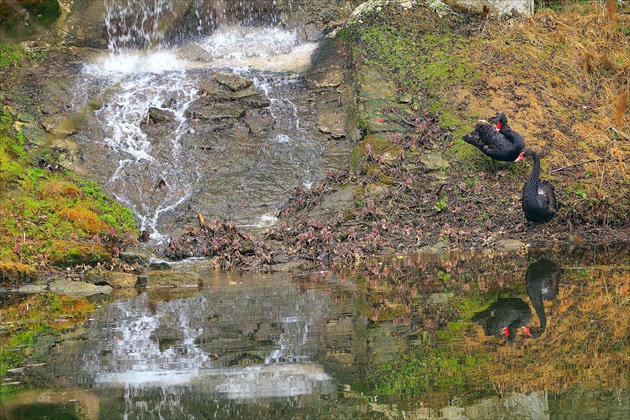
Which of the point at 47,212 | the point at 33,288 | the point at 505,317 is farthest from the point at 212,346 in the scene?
the point at 47,212

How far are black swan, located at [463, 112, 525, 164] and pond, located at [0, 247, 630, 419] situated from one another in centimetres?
372

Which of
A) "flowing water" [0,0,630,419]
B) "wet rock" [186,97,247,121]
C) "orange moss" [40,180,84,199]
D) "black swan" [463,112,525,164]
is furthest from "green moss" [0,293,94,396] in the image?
"black swan" [463,112,525,164]

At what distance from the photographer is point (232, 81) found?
16656 millimetres

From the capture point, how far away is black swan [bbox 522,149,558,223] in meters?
11.4

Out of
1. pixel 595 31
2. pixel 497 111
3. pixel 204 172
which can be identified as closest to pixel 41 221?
pixel 204 172

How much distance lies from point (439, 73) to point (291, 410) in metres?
12.2

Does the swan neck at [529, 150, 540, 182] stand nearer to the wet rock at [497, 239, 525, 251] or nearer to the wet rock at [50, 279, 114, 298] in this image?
the wet rock at [497, 239, 525, 251]

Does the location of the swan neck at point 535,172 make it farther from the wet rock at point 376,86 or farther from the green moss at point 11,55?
the green moss at point 11,55

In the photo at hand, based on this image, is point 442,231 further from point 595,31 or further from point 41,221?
point 595,31

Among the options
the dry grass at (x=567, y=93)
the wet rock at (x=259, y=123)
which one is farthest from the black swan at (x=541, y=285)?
the wet rock at (x=259, y=123)

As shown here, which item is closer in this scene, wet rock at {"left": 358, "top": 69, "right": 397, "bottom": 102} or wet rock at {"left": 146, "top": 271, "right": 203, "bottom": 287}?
wet rock at {"left": 146, "top": 271, "right": 203, "bottom": 287}

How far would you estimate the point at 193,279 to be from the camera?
10070 mm

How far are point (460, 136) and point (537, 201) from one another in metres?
3.07

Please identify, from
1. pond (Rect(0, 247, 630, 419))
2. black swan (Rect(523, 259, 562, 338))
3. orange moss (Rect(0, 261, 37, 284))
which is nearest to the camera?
pond (Rect(0, 247, 630, 419))
